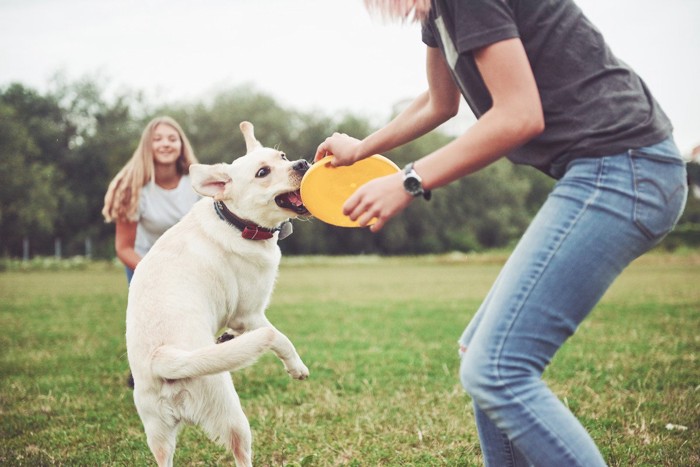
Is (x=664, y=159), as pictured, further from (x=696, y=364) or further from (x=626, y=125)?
(x=696, y=364)

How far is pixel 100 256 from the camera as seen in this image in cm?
3712

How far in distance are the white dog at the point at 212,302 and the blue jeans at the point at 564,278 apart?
3.90 ft

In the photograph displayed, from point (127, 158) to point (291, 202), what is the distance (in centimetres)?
3898

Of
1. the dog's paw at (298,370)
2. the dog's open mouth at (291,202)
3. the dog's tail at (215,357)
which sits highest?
the dog's open mouth at (291,202)

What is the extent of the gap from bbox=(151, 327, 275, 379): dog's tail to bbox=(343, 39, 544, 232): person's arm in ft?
3.64

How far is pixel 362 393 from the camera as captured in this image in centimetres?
514

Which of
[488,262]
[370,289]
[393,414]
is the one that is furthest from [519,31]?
[488,262]

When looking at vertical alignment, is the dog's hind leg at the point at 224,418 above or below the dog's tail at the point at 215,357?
below

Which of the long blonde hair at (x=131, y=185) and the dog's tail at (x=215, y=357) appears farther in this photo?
the long blonde hair at (x=131, y=185)

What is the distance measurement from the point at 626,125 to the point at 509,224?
4794 cm

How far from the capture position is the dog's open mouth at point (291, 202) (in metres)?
3.95

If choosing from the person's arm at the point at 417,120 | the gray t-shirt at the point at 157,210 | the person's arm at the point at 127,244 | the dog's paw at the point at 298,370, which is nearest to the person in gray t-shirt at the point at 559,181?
the person's arm at the point at 417,120

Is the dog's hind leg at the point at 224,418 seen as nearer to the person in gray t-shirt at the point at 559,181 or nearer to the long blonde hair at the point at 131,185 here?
the person in gray t-shirt at the point at 559,181

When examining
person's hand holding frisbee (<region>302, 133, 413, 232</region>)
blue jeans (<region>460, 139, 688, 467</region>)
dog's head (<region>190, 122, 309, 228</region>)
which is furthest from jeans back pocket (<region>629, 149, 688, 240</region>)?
dog's head (<region>190, 122, 309, 228</region>)
